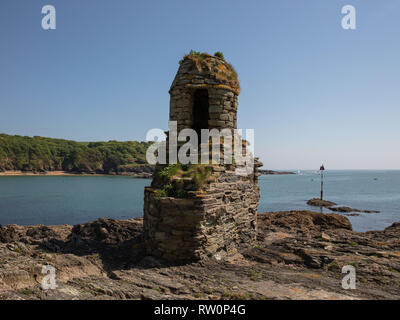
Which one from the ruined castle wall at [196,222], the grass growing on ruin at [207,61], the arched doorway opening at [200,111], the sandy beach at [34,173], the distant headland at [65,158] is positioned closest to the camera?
the ruined castle wall at [196,222]

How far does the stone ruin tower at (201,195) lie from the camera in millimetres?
7645

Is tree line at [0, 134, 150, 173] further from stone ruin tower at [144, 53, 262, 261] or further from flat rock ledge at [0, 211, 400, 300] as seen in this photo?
stone ruin tower at [144, 53, 262, 261]

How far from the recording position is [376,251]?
9570mm

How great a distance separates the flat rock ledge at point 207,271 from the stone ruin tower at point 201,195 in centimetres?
59

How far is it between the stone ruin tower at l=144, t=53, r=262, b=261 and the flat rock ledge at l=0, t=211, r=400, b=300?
1.93 ft

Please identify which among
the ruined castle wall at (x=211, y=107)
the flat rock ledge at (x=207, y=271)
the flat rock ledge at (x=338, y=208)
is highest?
the ruined castle wall at (x=211, y=107)

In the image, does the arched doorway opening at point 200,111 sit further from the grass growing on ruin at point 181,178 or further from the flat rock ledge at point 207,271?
the flat rock ledge at point 207,271

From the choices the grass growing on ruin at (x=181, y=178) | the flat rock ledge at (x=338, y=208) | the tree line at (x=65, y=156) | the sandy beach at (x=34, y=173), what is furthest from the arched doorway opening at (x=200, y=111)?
the sandy beach at (x=34, y=173)

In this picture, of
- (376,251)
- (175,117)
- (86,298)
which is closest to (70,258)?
(86,298)

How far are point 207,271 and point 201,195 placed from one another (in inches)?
87.3

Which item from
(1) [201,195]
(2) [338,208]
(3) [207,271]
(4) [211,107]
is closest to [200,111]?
(4) [211,107]

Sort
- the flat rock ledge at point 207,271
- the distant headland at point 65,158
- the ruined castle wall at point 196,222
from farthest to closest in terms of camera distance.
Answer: the distant headland at point 65,158 < the ruined castle wall at point 196,222 < the flat rock ledge at point 207,271

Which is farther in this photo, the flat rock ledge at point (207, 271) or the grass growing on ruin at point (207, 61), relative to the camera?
the grass growing on ruin at point (207, 61)
